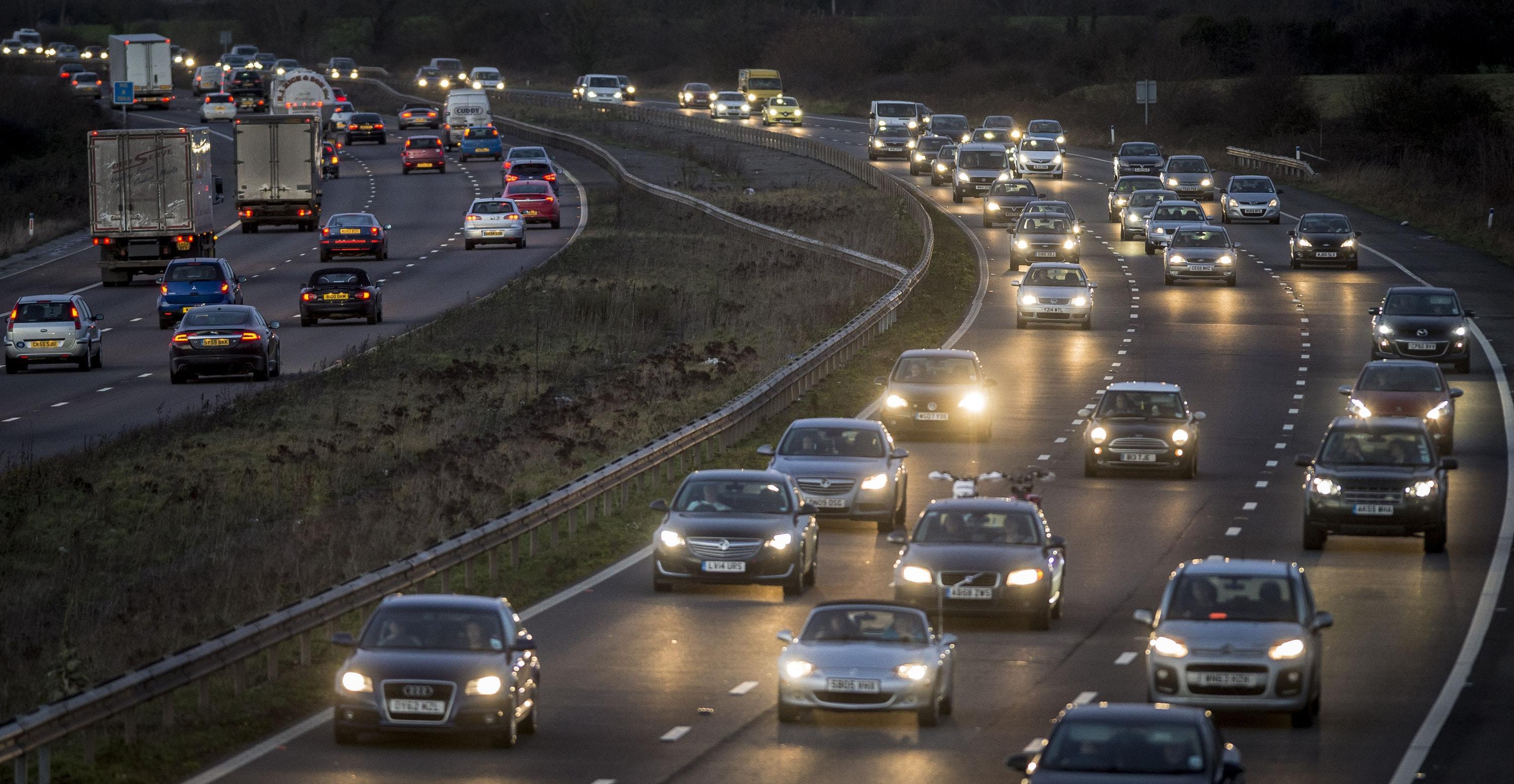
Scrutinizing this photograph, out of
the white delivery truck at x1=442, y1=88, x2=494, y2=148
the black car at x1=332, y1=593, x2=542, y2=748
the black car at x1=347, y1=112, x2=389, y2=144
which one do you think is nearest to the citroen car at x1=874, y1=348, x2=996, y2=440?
the black car at x1=332, y1=593, x2=542, y2=748

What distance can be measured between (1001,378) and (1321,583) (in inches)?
730

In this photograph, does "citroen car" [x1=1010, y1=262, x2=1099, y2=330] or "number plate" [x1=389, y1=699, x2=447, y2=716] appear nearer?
"number plate" [x1=389, y1=699, x2=447, y2=716]

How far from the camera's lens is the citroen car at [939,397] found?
36562 mm

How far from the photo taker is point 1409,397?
3509cm

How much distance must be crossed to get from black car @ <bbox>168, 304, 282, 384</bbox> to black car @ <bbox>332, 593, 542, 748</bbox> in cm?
2570

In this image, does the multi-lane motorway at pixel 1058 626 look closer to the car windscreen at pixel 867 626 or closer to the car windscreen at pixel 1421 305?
the car windscreen at pixel 867 626

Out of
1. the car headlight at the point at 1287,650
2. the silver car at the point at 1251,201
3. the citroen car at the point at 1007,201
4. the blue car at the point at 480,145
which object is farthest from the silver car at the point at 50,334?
the blue car at the point at 480,145

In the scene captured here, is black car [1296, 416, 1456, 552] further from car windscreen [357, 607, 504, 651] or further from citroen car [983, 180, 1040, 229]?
citroen car [983, 180, 1040, 229]

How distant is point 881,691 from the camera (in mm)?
18078

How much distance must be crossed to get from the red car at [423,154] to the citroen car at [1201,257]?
139ft

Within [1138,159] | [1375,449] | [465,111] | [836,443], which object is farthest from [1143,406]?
[465,111]

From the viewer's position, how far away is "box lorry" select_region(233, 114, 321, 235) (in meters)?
68.9

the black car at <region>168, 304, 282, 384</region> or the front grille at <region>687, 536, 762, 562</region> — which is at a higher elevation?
the front grille at <region>687, 536, 762, 562</region>

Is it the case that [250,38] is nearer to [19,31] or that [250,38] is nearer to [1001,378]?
[19,31]
